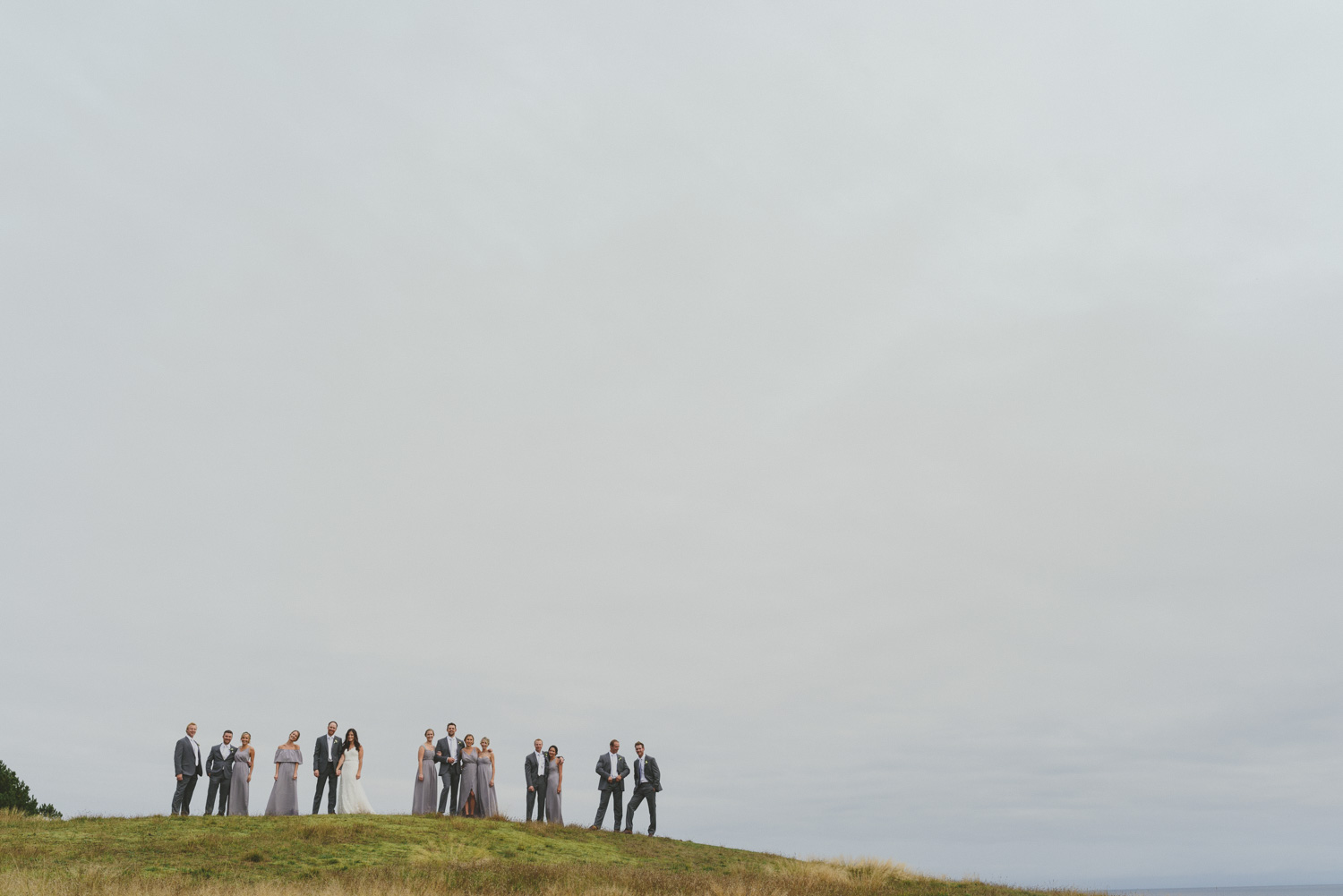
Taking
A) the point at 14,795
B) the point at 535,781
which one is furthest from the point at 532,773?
the point at 14,795

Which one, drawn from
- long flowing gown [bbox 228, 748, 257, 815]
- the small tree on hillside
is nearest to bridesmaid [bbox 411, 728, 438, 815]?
long flowing gown [bbox 228, 748, 257, 815]

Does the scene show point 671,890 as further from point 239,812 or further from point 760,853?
point 239,812

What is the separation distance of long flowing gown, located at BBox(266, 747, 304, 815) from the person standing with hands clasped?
483 millimetres

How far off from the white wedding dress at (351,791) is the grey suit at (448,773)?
75.2 inches

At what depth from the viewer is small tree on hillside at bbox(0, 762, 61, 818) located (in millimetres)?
34156

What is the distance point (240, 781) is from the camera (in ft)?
80.6

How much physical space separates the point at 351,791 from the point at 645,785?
24.1 feet

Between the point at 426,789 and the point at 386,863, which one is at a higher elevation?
the point at 426,789

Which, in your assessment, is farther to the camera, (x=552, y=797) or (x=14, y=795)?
(x=14, y=795)

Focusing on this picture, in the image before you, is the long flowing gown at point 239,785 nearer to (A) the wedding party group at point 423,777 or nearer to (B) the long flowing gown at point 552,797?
(A) the wedding party group at point 423,777

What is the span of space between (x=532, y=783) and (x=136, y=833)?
9493mm

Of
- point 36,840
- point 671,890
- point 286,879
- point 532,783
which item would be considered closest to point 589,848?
point 532,783

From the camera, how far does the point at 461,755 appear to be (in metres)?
25.6

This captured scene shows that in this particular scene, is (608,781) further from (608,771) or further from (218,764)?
(218,764)
